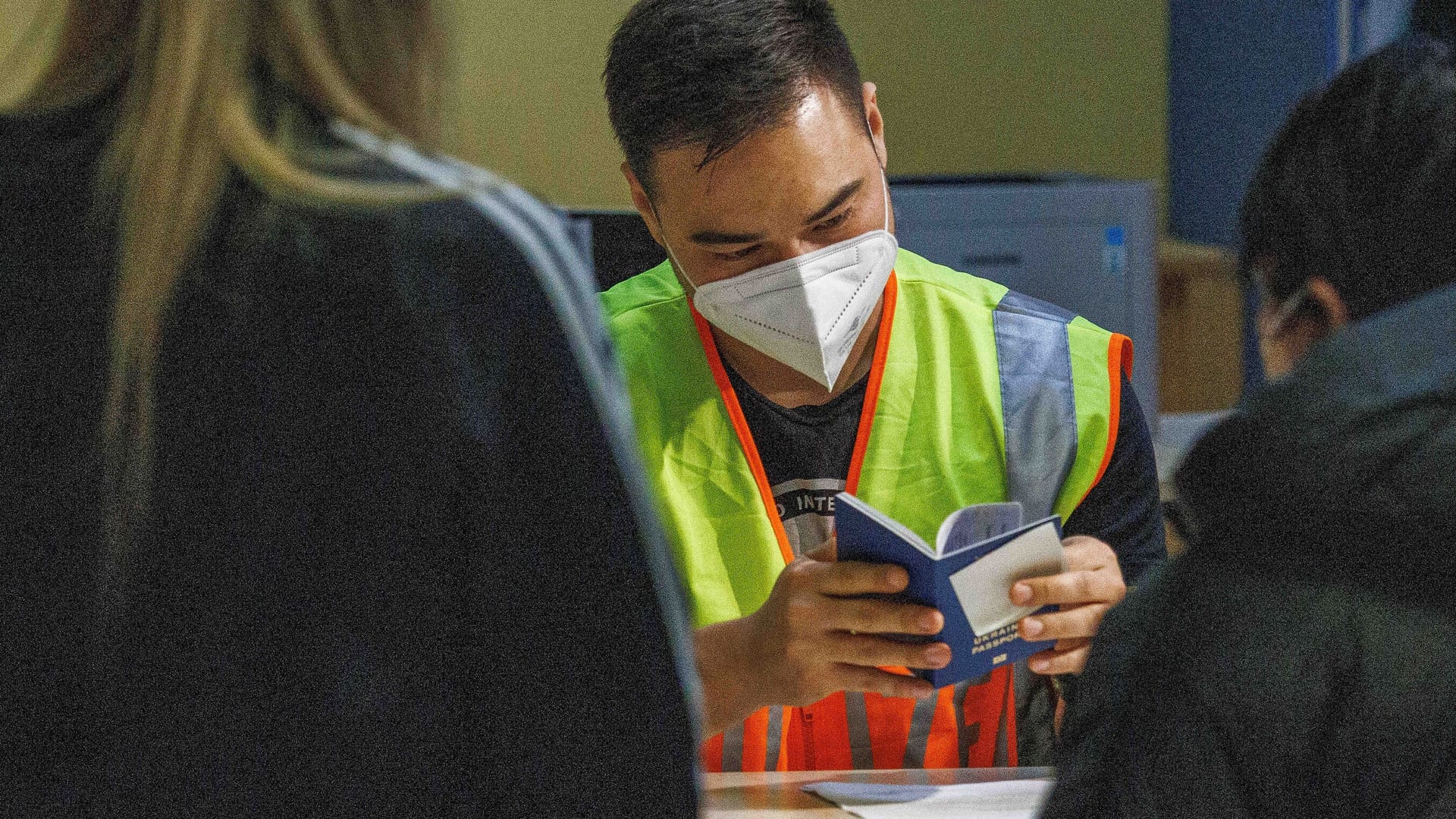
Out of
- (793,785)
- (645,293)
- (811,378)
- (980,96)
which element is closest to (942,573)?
(793,785)

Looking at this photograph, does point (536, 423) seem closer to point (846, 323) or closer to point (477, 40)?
point (846, 323)

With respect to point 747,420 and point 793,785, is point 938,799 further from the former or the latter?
point 747,420

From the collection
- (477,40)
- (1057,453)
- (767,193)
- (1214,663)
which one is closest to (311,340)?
(1214,663)

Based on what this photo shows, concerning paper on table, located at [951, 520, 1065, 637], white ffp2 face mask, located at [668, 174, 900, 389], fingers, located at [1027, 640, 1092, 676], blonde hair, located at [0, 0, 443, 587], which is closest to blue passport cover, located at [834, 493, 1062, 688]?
paper on table, located at [951, 520, 1065, 637]

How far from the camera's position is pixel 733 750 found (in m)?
1.55

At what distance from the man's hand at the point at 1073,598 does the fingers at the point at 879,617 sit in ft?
0.31

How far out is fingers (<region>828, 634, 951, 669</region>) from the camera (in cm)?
124

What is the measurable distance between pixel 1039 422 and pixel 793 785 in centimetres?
51

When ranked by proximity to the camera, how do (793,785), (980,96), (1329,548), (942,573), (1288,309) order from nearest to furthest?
(1329,548) → (1288,309) → (942,573) → (793,785) → (980,96)

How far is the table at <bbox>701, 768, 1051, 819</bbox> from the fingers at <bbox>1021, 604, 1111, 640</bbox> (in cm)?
18

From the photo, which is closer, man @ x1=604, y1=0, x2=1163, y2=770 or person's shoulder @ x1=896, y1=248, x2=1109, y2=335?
man @ x1=604, y1=0, x2=1163, y2=770

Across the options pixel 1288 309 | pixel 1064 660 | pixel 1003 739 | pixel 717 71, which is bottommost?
pixel 1003 739

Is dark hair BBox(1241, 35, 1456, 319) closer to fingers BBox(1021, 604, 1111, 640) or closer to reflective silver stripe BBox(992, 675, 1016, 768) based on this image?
fingers BBox(1021, 604, 1111, 640)

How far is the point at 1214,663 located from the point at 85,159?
64 centimetres
